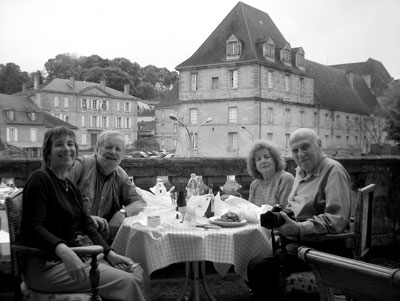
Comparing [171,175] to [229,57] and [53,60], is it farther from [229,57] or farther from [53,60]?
[53,60]

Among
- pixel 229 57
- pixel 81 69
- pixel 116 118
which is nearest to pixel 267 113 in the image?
pixel 229 57

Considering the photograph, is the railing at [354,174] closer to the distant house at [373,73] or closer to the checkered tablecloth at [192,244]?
the checkered tablecloth at [192,244]

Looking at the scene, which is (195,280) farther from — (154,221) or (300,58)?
(300,58)

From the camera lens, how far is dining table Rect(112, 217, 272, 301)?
3215 millimetres

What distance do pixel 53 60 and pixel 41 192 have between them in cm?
9093

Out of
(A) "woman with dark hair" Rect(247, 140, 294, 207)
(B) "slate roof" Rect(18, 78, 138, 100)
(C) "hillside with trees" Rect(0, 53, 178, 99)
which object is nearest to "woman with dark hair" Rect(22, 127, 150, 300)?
(A) "woman with dark hair" Rect(247, 140, 294, 207)

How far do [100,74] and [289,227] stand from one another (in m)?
85.0

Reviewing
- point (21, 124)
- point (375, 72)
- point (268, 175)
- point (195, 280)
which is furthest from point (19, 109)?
point (195, 280)

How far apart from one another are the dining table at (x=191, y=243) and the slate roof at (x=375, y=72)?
254 ft

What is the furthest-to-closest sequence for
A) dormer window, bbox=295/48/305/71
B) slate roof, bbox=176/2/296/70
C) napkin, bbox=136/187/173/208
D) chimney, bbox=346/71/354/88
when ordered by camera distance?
chimney, bbox=346/71/354/88
dormer window, bbox=295/48/305/71
slate roof, bbox=176/2/296/70
napkin, bbox=136/187/173/208

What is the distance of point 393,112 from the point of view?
4694 centimetres

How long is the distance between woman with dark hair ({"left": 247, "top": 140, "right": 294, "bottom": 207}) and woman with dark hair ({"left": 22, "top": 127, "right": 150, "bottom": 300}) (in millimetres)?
1651

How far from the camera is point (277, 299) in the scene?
3.42m

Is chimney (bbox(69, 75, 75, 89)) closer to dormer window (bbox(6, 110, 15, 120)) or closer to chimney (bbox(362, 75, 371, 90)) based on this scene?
dormer window (bbox(6, 110, 15, 120))
